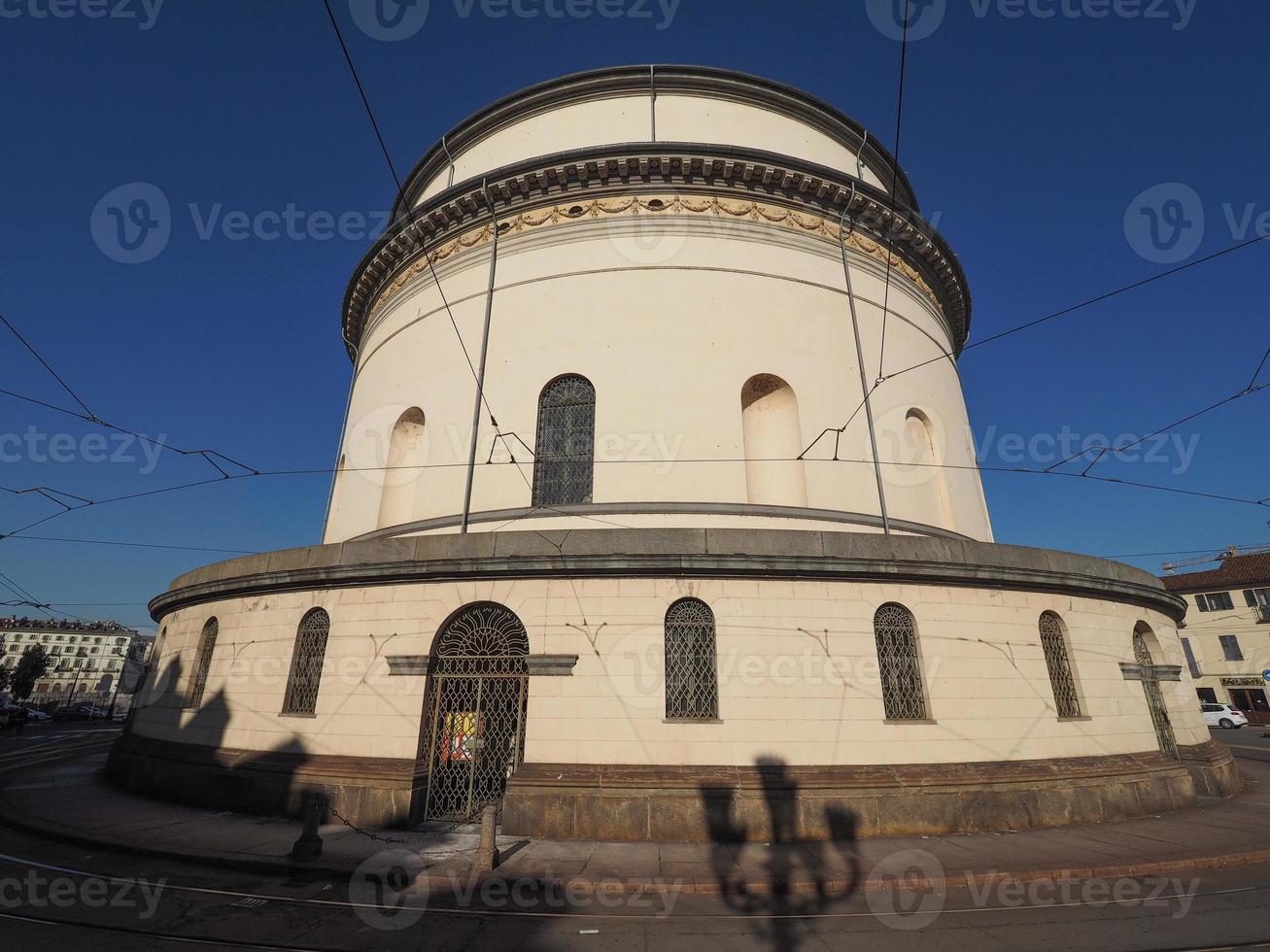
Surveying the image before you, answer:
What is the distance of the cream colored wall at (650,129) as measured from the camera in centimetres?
1711

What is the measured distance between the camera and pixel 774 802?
899 centimetres

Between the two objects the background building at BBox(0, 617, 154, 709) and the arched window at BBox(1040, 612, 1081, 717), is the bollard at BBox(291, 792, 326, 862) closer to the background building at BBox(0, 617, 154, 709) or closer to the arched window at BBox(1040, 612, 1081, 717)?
the arched window at BBox(1040, 612, 1081, 717)

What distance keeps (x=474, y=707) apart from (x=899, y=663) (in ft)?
23.8

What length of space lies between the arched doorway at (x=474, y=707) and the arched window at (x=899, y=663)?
19.5 ft

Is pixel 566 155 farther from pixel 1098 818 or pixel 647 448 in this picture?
A: pixel 1098 818

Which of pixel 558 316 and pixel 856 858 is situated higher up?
pixel 558 316

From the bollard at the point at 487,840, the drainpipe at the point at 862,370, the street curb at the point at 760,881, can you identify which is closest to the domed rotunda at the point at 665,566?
the drainpipe at the point at 862,370

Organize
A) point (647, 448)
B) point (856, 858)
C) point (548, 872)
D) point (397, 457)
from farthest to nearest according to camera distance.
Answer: point (397, 457) → point (647, 448) → point (856, 858) → point (548, 872)

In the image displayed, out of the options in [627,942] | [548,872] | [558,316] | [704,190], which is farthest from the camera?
[704,190]

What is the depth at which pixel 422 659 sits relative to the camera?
10.2 m

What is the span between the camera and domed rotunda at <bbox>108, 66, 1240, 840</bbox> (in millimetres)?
9586

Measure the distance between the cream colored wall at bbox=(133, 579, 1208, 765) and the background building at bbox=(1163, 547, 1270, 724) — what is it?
46264 millimetres

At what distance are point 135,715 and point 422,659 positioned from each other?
32.0ft

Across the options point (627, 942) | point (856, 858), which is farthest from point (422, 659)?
point (856, 858)
